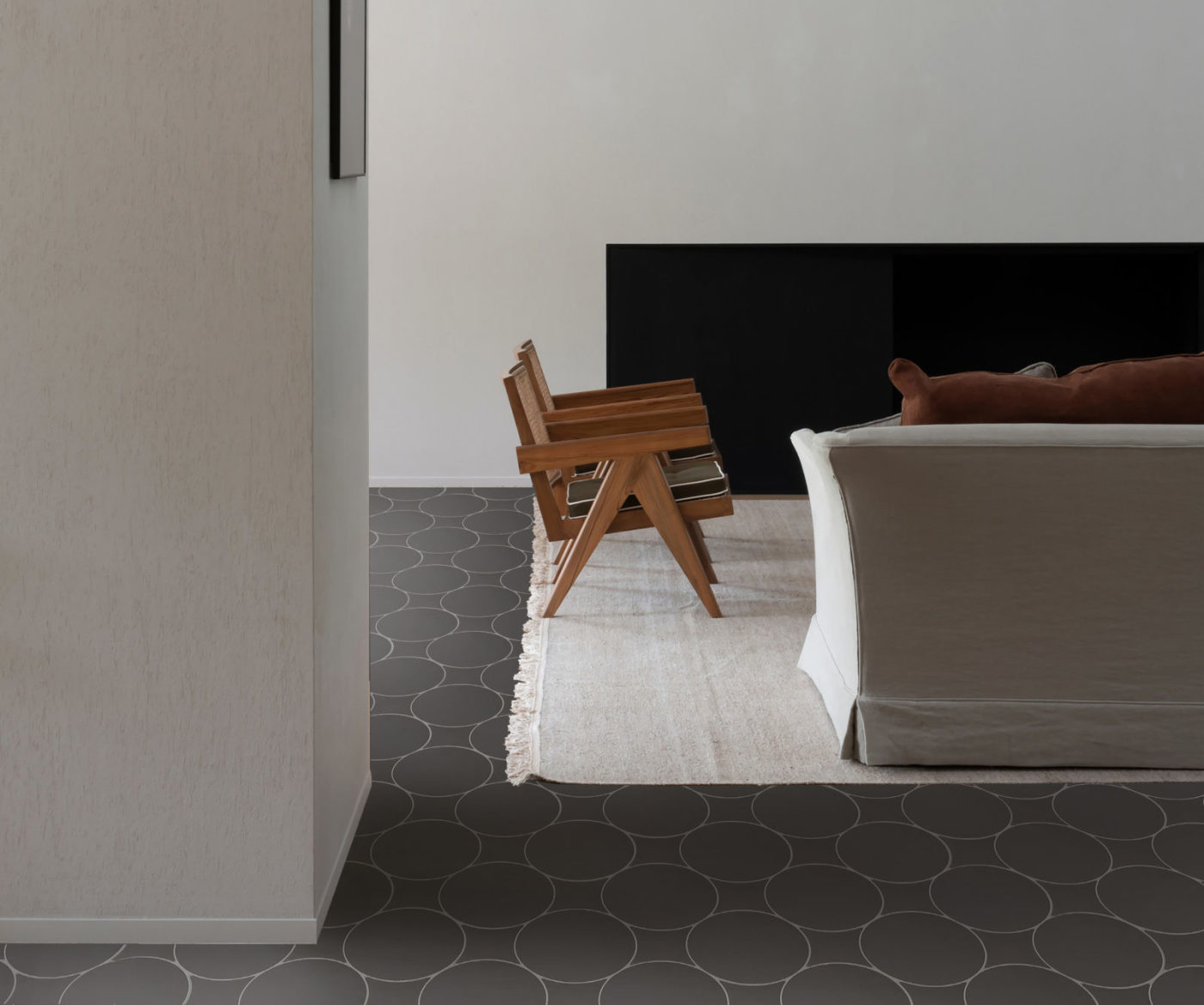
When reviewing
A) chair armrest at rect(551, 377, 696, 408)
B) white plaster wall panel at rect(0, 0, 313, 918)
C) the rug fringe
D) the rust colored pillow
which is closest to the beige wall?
white plaster wall panel at rect(0, 0, 313, 918)

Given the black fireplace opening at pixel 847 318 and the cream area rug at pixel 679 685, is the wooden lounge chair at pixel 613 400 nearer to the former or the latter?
the cream area rug at pixel 679 685

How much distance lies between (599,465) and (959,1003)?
2.33m

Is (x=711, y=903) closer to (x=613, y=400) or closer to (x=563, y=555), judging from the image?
(x=563, y=555)

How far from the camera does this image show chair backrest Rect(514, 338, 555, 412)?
405 cm

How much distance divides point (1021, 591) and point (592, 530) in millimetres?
1447

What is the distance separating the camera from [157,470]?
2.00 metres

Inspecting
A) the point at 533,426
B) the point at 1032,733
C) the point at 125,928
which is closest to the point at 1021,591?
the point at 1032,733

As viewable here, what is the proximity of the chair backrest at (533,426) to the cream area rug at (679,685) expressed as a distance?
0.27 metres

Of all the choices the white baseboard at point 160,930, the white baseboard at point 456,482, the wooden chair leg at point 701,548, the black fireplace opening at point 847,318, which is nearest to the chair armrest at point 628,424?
the wooden chair leg at point 701,548

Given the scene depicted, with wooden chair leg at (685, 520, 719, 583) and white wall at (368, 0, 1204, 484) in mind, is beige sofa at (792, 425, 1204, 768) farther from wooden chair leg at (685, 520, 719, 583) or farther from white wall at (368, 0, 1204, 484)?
white wall at (368, 0, 1204, 484)

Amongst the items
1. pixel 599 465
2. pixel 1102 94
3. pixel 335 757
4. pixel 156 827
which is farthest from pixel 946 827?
pixel 1102 94

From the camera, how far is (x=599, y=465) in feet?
13.3

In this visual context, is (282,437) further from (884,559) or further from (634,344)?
(634,344)

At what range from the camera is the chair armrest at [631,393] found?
14.5 feet
